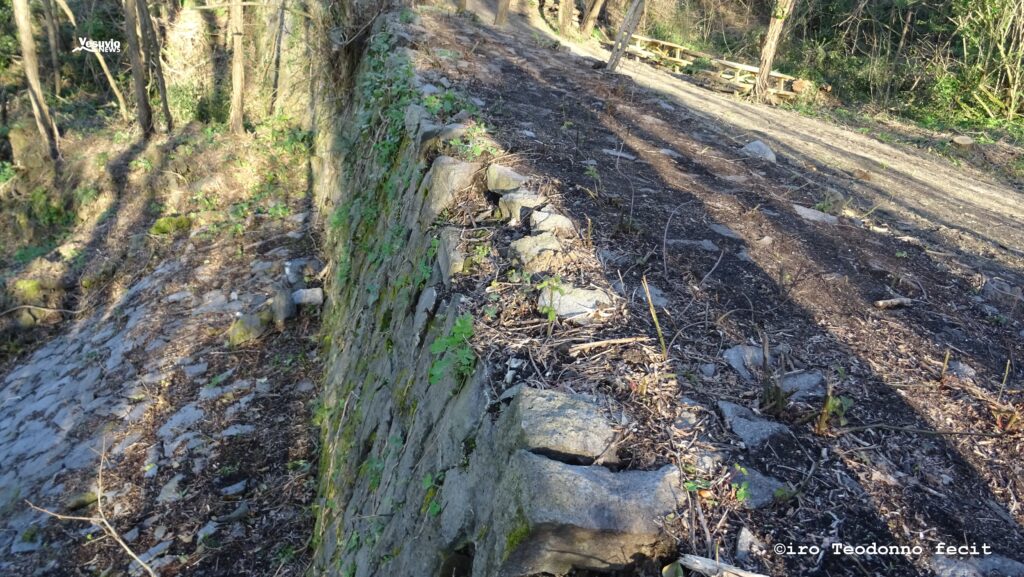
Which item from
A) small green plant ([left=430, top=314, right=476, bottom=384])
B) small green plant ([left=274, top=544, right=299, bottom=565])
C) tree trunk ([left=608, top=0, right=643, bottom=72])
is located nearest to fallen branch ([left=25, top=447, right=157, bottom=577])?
small green plant ([left=274, top=544, right=299, bottom=565])

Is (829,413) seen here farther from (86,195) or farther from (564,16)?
(564,16)

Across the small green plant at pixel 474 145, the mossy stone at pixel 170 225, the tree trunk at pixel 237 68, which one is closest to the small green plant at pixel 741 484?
the small green plant at pixel 474 145

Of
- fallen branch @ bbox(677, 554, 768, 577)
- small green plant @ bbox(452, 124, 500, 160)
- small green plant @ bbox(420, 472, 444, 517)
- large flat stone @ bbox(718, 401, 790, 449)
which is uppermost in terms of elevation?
small green plant @ bbox(452, 124, 500, 160)

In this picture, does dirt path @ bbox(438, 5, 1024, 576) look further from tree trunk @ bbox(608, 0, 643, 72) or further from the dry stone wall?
tree trunk @ bbox(608, 0, 643, 72)

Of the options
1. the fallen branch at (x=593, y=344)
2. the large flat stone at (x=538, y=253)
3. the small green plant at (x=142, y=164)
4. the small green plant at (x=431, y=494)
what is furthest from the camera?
the small green plant at (x=142, y=164)

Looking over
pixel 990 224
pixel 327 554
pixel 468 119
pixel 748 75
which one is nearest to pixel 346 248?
pixel 468 119

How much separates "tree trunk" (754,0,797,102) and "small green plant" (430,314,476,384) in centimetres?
1265

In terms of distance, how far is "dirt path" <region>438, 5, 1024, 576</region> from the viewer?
1704mm

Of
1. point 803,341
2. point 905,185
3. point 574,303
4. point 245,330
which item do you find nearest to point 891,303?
point 803,341

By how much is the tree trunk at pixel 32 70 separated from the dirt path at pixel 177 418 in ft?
16.4

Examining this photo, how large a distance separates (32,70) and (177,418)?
9.14 metres

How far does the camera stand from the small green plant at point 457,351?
221 cm

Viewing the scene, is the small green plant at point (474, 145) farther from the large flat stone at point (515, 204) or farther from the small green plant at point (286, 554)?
the small green plant at point (286, 554)

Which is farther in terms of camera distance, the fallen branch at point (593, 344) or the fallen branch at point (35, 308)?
the fallen branch at point (35, 308)
